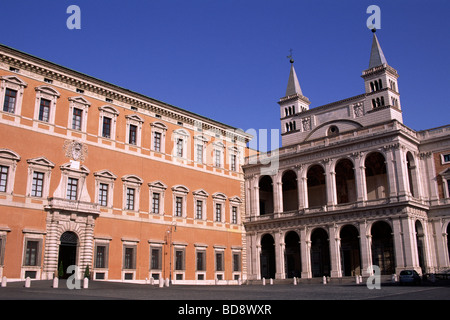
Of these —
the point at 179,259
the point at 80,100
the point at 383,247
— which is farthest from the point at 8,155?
the point at 383,247

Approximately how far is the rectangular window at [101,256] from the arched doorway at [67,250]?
4.81 ft

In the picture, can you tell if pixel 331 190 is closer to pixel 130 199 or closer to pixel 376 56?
pixel 376 56

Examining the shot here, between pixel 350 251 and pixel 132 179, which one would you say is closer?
pixel 132 179

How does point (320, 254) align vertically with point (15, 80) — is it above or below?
below

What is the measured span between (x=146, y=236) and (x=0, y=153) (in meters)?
12.4

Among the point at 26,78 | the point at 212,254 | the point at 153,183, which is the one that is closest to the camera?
the point at 26,78

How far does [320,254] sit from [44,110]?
28245 millimetres

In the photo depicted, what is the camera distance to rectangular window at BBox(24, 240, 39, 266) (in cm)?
2858

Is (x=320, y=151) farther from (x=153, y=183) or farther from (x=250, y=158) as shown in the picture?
(x=153, y=183)

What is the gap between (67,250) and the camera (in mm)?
31203

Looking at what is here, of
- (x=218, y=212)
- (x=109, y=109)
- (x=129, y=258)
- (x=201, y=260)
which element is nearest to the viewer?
(x=129, y=258)

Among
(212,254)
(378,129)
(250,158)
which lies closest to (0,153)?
(212,254)

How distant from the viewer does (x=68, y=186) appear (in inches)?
1240
